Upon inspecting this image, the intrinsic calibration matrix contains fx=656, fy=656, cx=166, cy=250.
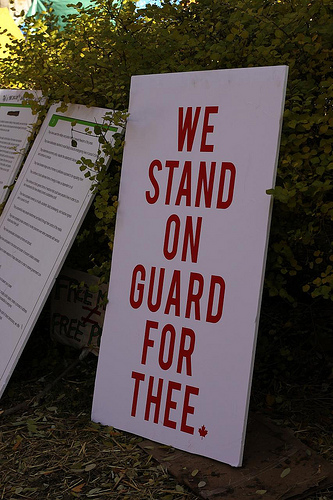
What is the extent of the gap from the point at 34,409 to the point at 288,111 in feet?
6.02

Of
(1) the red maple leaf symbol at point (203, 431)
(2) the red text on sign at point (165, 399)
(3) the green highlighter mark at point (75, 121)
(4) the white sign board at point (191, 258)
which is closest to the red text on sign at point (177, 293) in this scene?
(4) the white sign board at point (191, 258)

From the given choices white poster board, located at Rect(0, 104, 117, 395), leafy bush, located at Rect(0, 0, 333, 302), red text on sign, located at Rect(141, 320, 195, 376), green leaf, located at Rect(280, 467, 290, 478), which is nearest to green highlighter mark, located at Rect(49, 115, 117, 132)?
white poster board, located at Rect(0, 104, 117, 395)

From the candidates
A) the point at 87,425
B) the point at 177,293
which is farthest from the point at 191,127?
the point at 87,425

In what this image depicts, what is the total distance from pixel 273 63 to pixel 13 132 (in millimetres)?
1871

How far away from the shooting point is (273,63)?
2.73 metres

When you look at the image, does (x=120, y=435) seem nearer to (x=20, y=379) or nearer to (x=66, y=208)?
(x=20, y=379)

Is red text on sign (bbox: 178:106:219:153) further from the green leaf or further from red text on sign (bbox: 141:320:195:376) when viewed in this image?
the green leaf

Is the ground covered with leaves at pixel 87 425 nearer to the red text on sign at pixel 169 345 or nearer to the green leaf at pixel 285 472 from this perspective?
the green leaf at pixel 285 472

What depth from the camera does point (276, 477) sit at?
243 cm

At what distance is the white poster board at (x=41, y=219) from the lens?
3.19 m

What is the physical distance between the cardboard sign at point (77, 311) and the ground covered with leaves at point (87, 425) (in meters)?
0.11

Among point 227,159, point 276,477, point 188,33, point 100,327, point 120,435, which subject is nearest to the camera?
point 276,477

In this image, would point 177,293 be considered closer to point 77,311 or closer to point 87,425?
point 87,425

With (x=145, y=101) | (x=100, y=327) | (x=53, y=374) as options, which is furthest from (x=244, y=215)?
(x=53, y=374)
